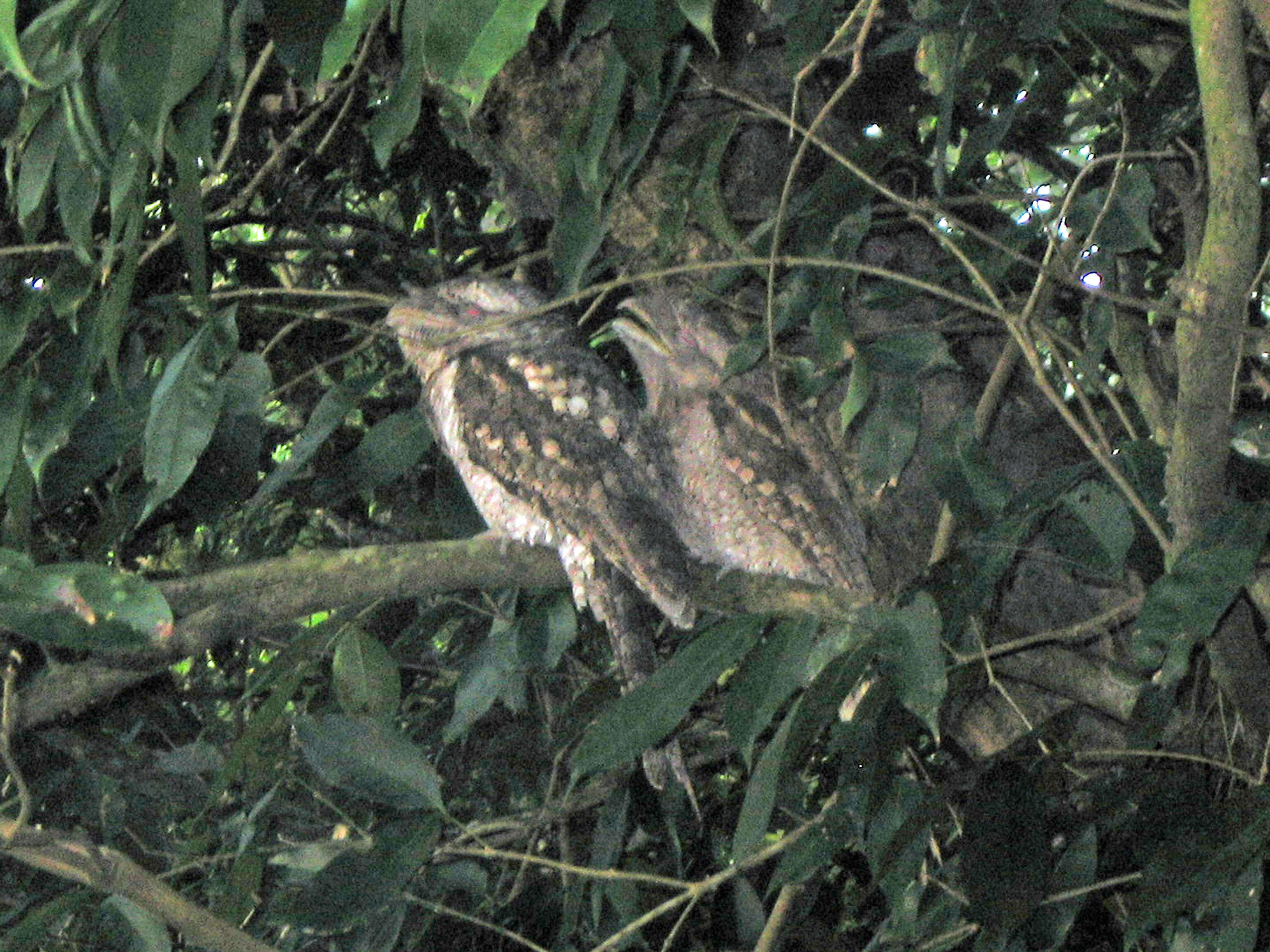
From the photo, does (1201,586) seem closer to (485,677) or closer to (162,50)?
(162,50)

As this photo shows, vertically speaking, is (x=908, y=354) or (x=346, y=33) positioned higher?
(x=346, y=33)

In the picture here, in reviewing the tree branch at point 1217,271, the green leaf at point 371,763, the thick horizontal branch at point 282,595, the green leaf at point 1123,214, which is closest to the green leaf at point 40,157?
the thick horizontal branch at point 282,595

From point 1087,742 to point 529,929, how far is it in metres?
0.89

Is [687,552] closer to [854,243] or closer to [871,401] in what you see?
[871,401]

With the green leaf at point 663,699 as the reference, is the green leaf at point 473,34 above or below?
above

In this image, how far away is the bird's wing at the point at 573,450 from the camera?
6.02 feet

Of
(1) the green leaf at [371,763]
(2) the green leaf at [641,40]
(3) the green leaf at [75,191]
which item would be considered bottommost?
(1) the green leaf at [371,763]

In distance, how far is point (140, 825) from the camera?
2.37 m

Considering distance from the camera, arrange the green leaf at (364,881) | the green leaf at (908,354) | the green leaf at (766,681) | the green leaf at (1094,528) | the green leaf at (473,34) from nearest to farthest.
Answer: the green leaf at (473,34) < the green leaf at (766,681) < the green leaf at (1094,528) < the green leaf at (364,881) < the green leaf at (908,354)

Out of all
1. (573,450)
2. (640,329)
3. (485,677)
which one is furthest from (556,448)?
(485,677)

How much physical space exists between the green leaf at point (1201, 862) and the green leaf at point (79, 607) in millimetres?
805

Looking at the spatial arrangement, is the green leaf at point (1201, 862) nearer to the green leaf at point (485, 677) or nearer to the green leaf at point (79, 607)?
the green leaf at point (79, 607)

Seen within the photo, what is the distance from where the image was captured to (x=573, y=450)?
194cm

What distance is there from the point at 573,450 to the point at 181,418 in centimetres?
64
